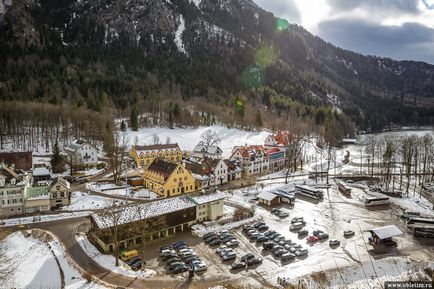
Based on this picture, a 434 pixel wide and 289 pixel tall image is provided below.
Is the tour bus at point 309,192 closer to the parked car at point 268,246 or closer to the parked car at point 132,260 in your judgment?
the parked car at point 268,246

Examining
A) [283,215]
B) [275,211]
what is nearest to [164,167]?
[275,211]

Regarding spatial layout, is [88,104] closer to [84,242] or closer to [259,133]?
[259,133]

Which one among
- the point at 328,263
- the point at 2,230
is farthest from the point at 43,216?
the point at 328,263

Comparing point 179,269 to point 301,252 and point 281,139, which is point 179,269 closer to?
point 301,252

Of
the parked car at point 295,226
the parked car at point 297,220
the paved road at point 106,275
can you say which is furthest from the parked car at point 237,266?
the parked car at point 297,220

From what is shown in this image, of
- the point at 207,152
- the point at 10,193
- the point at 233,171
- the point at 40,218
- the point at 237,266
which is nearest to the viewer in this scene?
the point at 237,266

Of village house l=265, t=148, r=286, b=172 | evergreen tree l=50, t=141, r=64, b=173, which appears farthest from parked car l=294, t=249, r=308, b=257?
evergreen tree l=50, t=141, r=64, b=173
